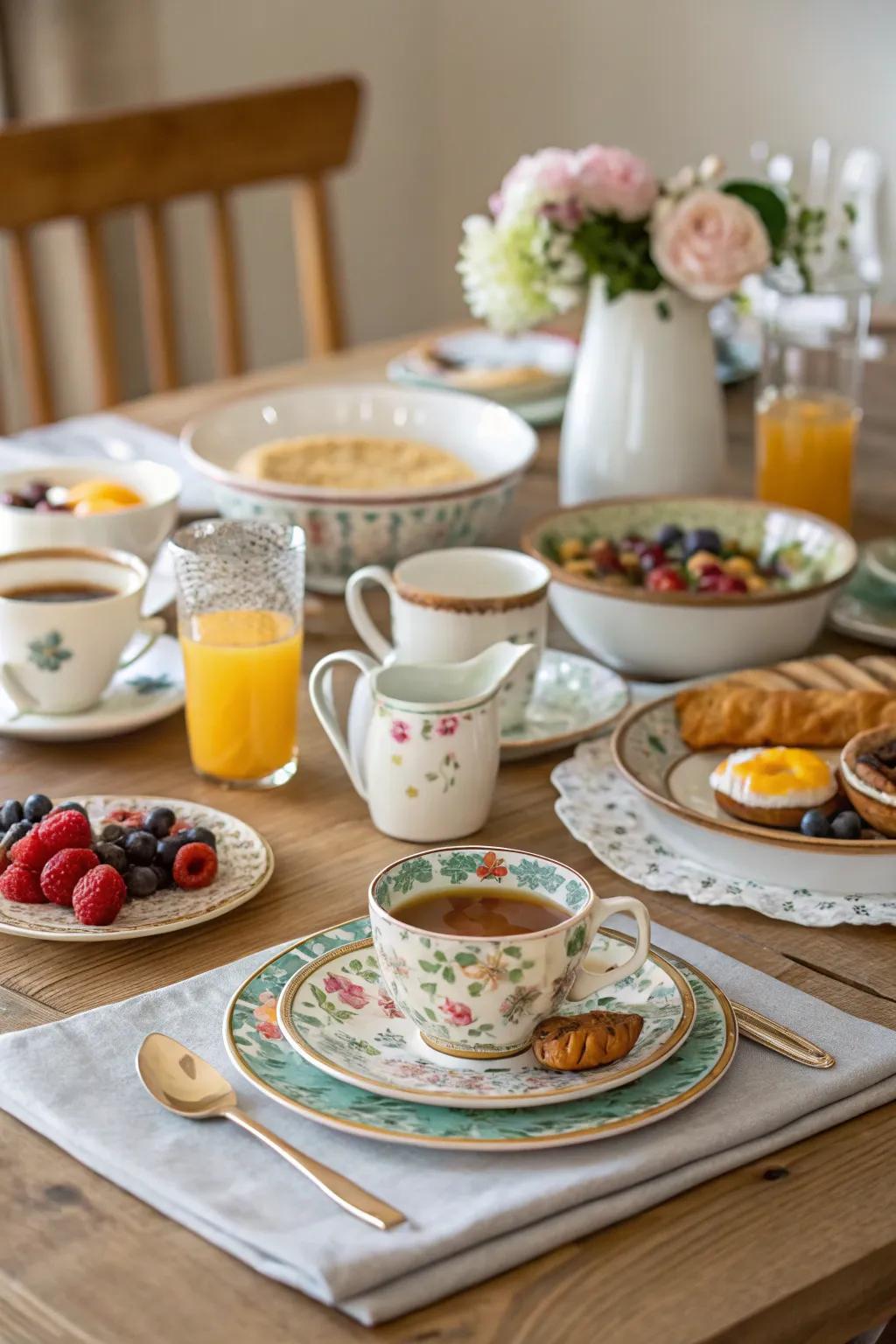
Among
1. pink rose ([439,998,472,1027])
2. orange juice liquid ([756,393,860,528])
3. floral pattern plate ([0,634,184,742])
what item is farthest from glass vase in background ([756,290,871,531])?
pink rose ([439,998,472,1027])

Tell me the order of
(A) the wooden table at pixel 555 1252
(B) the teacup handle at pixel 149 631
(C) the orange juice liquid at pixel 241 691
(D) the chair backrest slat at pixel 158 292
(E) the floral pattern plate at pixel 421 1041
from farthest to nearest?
(D) the chair backrest slat at pixel 158 292, (B) the teacup handle at pixel 149 631, (C) the orange juice liquid at pixel 241 691, (E) the floral pattern plate at pixel 421 1041, (A) the wooden table at pixel 555 1252

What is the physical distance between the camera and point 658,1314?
67cm

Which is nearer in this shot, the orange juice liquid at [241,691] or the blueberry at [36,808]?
the blueberry at [36,808]

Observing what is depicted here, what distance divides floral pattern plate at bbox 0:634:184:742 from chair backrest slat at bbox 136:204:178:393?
115 cm

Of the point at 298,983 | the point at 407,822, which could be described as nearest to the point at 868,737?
the point at 407,822

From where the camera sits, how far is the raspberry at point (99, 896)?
0.94 meters

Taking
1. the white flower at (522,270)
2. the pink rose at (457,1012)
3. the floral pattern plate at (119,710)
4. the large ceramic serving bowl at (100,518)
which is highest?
the white flower at (522,270)

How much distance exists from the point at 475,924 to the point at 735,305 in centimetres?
176

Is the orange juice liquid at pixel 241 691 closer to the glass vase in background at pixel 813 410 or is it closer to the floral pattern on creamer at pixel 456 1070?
the floral pattern on creamer at pixel 456 1070

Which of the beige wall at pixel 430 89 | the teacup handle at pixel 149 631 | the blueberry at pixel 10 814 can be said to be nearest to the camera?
the blueberry at pixel 10 814

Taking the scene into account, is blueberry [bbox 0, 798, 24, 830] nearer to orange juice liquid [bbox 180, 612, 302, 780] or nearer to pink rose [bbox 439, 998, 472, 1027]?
orange juice liquid [bbox 180, 612, 302, 780]

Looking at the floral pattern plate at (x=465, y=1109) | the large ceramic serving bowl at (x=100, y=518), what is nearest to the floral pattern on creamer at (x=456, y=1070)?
the floral pattern plate at (x=465, y=1109)

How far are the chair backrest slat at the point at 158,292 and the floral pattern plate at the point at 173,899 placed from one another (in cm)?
143

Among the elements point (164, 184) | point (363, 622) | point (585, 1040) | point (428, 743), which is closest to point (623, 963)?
point (585, 1040)
